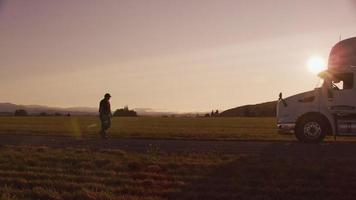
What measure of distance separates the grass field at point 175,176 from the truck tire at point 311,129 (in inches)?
151

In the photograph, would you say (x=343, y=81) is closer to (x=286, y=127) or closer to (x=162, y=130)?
(x=286, y=127)

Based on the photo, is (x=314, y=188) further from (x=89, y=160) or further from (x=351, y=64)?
(x=351, y=64)

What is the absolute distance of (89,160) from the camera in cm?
1470

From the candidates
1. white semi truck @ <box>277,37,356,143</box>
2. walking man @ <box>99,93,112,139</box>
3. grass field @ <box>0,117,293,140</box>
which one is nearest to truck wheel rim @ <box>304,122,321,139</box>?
white semi truck @ <box>277,37,356,143</box>

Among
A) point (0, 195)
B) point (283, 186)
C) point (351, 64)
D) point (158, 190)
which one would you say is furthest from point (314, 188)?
point (351, 64)

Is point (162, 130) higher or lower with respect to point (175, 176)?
higher

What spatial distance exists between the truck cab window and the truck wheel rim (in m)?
1.42

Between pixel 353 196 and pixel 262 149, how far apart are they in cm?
761

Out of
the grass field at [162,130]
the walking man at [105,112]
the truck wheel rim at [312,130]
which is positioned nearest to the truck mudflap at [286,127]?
the truck wheel rim at [312,130]

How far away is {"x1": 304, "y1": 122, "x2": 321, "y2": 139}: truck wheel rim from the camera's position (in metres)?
20.0

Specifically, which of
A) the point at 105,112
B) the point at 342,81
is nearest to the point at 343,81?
the point at 342,81

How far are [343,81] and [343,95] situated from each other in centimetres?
58

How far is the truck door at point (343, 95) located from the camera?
1961 cm

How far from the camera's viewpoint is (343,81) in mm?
20062
